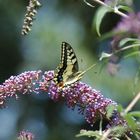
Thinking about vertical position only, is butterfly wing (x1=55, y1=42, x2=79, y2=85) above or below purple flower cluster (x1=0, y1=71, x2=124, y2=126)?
above

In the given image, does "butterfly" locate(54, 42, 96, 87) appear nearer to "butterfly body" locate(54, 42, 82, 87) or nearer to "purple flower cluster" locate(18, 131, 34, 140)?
"butterfly body" locate(54, 42, 82, 87)

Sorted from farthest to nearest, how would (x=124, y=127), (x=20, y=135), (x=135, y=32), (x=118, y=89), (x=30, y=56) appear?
(x=30, y=56) → (x=118, y=89) → (x=20, y=135) → (x=124, y=127) → (x=135, y=32)

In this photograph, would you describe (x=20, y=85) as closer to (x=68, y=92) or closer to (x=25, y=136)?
(x=68, y=92)

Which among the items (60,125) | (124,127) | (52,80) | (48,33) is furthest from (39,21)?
(124,127)

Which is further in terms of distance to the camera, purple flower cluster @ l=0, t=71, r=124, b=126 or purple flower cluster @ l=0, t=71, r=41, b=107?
purple flower cluster @ l=0, t=71, r=41, b=107

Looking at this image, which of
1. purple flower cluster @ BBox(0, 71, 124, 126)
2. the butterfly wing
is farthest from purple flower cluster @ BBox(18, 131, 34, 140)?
the butterfly wing

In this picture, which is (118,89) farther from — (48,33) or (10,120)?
(10,120)
